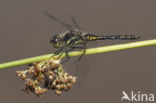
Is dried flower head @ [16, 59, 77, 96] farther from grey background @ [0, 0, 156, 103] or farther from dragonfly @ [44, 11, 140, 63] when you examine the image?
grey background @ [0, 0, 156, 103]

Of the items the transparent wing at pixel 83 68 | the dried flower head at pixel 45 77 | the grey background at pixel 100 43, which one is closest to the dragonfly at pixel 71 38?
the transparent wing at pixel 83 68

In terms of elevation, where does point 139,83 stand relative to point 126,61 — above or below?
below

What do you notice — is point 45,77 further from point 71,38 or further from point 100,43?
point 100,43

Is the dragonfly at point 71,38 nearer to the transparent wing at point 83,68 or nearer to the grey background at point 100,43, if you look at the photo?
the transparent wing at point 83,68

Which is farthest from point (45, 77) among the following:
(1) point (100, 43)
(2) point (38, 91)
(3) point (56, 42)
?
(1) point (100, 43)

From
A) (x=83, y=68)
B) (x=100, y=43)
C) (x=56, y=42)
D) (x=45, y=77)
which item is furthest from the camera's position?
(x=100, y=43)

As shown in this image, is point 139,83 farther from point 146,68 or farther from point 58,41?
point 58,41

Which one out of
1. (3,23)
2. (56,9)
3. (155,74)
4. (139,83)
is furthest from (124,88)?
(3,23)

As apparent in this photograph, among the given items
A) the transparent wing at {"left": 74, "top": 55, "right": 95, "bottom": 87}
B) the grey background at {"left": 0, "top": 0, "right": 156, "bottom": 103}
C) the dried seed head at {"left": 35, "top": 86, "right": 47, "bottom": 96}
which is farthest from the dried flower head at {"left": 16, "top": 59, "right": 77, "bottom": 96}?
the grey background at {"left": 0, "top": 0, "right": 156, "bottom": 103}
